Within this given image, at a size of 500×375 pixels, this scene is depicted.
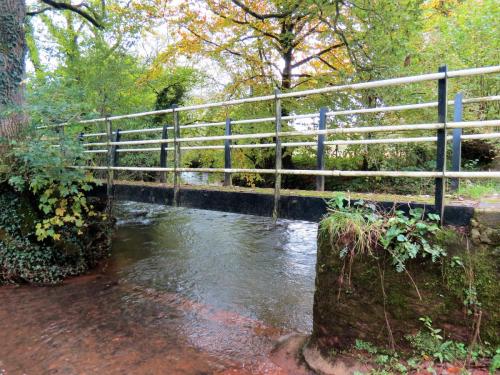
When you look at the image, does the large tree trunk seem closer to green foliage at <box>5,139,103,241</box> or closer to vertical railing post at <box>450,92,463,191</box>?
green foliage at <box>5,139,103,241</box>

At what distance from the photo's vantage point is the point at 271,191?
4605 mm

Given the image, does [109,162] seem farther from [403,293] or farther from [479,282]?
[479,282]

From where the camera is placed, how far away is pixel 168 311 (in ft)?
18.3

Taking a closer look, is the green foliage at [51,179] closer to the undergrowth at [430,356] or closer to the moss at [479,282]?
the undergrowth at [430,356]

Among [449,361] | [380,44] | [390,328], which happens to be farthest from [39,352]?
[380,44]

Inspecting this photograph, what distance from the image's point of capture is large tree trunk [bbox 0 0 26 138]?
6.87 meters

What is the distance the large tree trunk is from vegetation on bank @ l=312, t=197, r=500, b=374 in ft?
21.2

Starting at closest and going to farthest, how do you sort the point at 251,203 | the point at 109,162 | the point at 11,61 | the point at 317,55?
the point at 251,203, the point at 109,162, the point at 11,61, the point at 317,55

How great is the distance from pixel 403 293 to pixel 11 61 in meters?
7.88

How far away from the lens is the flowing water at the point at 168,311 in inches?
164

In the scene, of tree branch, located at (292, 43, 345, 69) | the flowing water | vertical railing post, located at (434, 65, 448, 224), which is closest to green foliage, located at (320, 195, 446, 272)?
vertical railing post, located at (434, 65, 448, 224)

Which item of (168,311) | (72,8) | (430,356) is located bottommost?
(168,311)

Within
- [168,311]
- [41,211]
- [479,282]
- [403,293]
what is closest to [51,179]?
[41,211]

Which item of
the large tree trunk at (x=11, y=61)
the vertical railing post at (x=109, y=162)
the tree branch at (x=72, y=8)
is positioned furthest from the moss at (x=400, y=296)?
the tree branch at (x=72, y=8)
